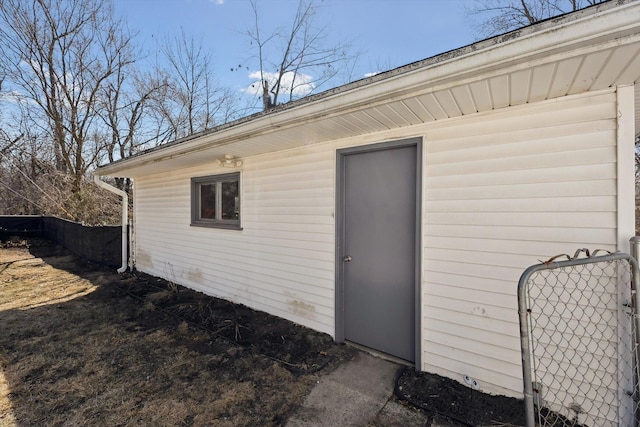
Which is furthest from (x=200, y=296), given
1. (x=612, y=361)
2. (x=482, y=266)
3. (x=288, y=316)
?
(x=612, y=361)

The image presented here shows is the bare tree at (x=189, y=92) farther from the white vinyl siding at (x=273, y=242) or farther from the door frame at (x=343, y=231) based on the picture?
the door frame at (x=343, y=231)

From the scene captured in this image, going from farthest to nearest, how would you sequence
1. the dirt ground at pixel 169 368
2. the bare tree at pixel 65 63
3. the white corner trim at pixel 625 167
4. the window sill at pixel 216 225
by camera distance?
the bare tree at pixel 65 63, the window sill at pixel 216 225, the dirt ground at pixel 169 368, the white corner trim at pixel 625 167

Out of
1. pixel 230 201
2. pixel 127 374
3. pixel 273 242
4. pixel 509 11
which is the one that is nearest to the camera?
pixel 127 374

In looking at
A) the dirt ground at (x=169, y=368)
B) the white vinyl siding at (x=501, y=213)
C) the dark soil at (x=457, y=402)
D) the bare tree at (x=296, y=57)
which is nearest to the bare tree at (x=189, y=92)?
the bare tree at (x=296, y=57)

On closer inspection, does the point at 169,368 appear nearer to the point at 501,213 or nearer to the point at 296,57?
the point at 501,213

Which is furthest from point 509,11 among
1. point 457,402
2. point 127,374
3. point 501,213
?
point 127,374

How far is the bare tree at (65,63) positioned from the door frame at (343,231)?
12707 mm

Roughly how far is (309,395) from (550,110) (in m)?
2.74

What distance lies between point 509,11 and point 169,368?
996 centimetres

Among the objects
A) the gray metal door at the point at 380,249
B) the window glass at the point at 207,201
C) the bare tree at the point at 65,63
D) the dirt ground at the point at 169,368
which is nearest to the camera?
the dirt ground at the point at 169,368

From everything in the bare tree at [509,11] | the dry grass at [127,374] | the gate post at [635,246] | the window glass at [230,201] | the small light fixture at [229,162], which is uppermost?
the bare tree at [509,11]

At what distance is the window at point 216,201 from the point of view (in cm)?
464

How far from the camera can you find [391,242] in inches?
114

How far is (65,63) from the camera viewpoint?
11.5 metres
